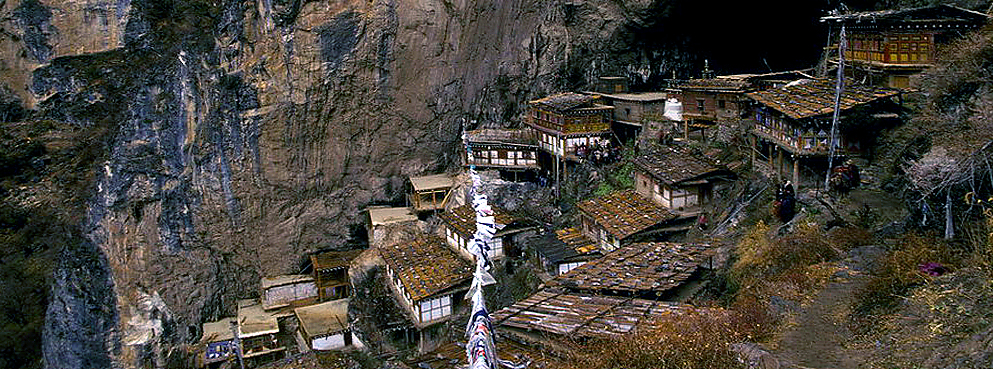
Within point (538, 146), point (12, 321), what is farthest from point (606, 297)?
point (12, 321)

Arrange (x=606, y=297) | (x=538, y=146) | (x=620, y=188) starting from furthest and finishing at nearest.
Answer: (x=538, y=146), (x=620, y=188), (x=606, y=297)

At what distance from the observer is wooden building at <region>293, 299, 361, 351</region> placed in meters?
30.5

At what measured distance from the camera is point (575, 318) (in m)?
15.0

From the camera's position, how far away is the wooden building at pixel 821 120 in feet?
66.0

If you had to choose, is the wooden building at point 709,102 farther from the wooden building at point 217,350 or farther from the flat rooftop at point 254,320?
the wooden building at point 217,350

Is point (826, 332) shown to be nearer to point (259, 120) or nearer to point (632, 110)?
point (632, 110)

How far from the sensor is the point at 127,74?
40312 mm

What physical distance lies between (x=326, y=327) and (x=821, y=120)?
20973mm

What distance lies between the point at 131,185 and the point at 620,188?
980 inches

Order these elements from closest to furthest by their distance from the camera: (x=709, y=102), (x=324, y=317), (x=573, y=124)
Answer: (x=709, y=102) → (x=573, y=124) → (x=324, y=317)

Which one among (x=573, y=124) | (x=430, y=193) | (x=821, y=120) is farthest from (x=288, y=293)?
(x=821, y=120)

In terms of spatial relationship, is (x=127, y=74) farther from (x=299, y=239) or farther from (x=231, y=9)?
(x=299, y=239)

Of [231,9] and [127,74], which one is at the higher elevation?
[231,9]

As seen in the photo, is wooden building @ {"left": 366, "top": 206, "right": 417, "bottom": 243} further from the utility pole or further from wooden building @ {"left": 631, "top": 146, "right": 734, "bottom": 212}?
wooden building @ {"left": 631, "top": 146, "right": 734, "bottom": 212}
